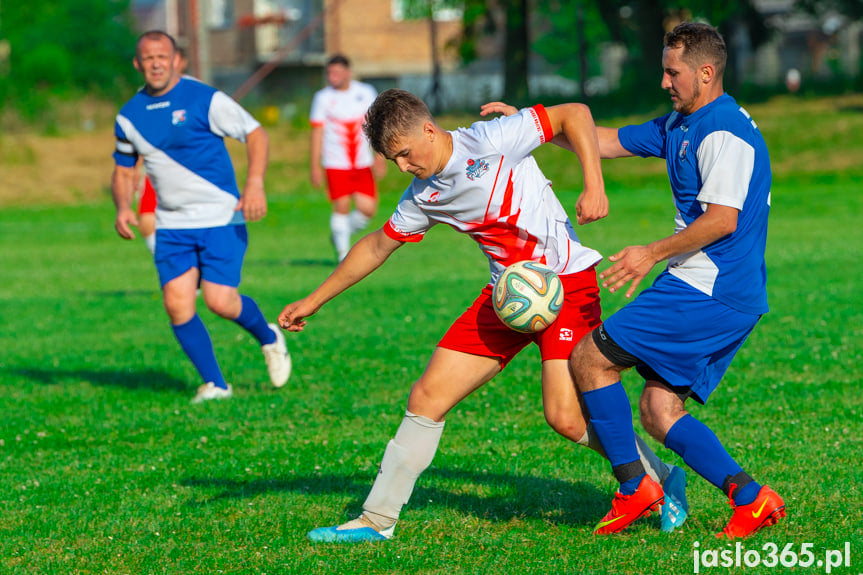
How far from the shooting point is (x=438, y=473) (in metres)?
6.01

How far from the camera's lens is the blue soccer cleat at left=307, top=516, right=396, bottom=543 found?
490 centimetres

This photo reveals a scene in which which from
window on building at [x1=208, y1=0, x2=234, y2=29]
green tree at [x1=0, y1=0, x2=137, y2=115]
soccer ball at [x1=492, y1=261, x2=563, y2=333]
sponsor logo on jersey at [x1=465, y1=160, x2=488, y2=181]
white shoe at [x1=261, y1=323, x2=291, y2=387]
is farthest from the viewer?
green tree at [x1=0, y1=0, x2=137, y2=115]

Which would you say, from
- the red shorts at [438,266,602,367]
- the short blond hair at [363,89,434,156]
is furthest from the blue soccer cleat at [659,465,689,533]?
the short blond hair at [363,89,434,156]

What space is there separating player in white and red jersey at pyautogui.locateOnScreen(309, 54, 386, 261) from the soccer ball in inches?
406

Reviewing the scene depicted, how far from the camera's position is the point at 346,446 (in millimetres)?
6605

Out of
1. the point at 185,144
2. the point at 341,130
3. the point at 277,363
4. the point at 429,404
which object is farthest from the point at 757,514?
the point at 341,130

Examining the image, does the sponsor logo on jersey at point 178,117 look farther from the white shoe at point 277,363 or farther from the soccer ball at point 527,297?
the soccer ball at point 527,297

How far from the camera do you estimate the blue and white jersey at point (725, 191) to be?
173 inches

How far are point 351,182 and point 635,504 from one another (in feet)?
35.8

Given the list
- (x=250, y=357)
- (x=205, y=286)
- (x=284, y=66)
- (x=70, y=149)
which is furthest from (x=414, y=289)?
(x=284, y=66)

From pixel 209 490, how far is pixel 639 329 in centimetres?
249

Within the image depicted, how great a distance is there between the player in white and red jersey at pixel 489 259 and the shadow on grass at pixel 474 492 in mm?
494

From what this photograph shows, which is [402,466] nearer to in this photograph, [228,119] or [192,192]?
[192,192]

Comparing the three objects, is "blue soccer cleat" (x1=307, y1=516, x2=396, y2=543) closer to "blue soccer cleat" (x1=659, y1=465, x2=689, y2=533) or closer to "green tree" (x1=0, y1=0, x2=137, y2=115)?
"blue soccer cleat" (x1=659, y1=465, x2=689, y2=533)
